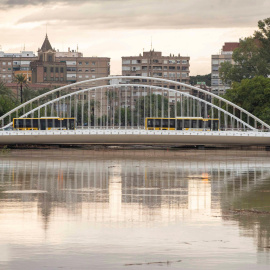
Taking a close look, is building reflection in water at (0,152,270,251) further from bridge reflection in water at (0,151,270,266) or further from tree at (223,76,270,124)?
tree at (223,76,270,124)

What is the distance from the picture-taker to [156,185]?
42500 millimetres

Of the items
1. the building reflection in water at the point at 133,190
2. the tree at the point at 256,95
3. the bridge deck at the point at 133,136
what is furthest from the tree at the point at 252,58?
the building reflection in water at the point at 133,190

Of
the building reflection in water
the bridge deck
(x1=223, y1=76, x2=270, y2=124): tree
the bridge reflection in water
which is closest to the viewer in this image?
the bridge reflection in water

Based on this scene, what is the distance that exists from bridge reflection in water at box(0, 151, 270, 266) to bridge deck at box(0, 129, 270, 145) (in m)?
32.7

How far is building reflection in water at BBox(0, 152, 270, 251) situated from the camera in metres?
28.7

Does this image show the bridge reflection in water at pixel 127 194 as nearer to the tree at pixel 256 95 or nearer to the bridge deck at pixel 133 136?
the bridge deck at pixel 133 136

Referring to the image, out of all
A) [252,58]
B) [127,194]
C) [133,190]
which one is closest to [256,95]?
[252,58]

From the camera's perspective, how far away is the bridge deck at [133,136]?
93.8 metres

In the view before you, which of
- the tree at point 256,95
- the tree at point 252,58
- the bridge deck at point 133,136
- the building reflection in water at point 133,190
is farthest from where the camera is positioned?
the tree at point 252,58

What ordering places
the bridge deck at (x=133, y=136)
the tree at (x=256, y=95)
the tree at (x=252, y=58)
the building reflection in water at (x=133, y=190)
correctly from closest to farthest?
the building reflection in water at (x=133, y=190)
the bridge deck at (x=133, y=136)
the tree at (x=256, y=95)
the tree at (x=252, y=58)

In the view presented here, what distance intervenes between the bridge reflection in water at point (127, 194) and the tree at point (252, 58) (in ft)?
231

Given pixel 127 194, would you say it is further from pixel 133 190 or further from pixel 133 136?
pixel 133 136

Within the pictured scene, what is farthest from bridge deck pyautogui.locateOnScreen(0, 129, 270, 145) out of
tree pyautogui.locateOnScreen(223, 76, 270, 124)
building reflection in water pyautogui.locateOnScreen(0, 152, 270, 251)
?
building reflection in water pyautogui.locateOnScreen(0, 152, 270, 251)

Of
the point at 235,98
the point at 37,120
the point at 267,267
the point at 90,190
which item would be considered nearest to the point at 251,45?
the point at 235,98
